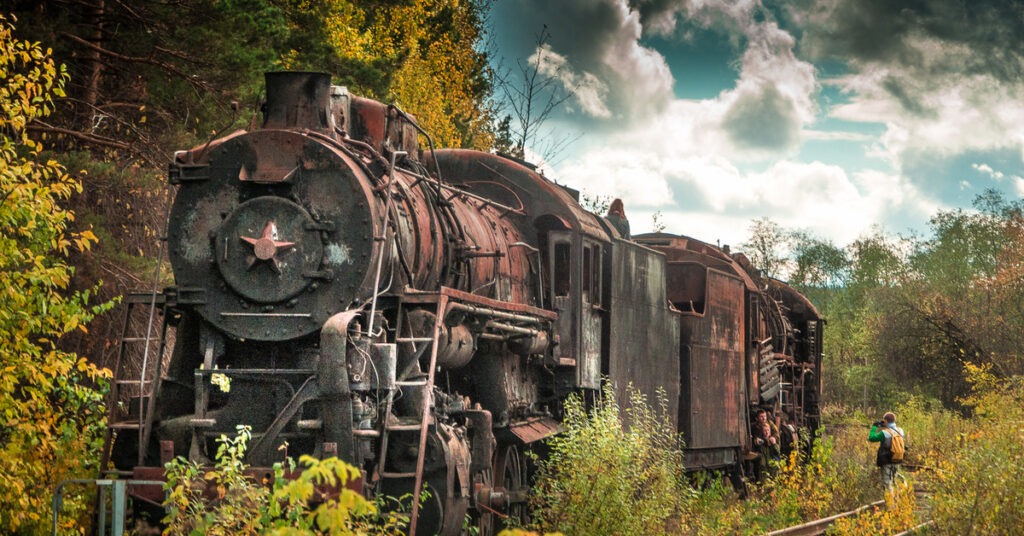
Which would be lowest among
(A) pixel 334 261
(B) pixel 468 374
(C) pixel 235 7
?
(B) pixel 468 374

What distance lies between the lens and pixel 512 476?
11250 millimetres

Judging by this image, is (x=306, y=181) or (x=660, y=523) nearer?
(x=306, y=181)

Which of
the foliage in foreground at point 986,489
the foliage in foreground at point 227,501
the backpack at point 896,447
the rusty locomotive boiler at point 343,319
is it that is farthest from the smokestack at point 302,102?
the backpack at point 896,447

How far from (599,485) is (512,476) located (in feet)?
3.81

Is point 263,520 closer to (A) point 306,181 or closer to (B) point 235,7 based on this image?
(A) point 306,181

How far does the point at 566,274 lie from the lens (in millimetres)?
12320

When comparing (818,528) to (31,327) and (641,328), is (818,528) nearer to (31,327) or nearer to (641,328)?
(641,328)

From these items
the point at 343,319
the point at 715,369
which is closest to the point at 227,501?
the point at 343,319

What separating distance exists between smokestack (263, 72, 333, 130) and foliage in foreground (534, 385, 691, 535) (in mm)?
3554

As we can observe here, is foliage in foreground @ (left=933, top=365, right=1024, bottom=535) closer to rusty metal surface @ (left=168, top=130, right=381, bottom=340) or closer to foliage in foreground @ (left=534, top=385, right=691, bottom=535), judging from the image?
foliage in foreground @ (left=534, top=385, right=691, bottom=535)

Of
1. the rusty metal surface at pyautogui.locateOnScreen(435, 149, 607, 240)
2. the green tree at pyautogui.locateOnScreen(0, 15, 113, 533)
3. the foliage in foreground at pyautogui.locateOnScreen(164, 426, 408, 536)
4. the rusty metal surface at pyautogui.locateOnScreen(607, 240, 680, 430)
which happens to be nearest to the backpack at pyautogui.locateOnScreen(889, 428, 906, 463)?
the rusty metal surface at pyautogui.locateOnScreen(607, 240, 680, 430)

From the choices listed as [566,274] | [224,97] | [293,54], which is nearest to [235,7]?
[224,97]

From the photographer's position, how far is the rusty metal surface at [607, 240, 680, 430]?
13.1 meters

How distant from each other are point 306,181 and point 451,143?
22.1 metres
